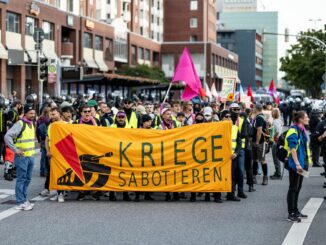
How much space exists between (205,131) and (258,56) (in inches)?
6516

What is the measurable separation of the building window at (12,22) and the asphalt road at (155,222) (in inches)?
1498

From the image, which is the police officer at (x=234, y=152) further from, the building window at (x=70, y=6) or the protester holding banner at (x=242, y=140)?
the building window at (x=70, y=6)

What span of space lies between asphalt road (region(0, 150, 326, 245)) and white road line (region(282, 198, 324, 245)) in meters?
0.08

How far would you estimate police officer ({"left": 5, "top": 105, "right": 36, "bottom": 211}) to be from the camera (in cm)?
1177

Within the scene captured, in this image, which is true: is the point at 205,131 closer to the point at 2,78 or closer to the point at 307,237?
the point at 307,237

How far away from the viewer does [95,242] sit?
29.6ft

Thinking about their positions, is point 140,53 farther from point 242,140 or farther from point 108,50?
point 242,140

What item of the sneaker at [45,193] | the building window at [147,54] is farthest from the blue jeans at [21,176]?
the building window at [147,54]

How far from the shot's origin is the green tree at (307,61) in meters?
75.4

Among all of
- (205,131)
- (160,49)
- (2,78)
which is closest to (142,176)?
(205,131)

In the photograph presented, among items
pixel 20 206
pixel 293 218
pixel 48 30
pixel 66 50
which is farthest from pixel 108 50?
pixel 293 218

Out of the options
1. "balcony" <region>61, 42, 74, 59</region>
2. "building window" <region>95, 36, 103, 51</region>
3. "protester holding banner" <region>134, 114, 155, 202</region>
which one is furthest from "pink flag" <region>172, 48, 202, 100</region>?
"building window" <region>95, 36, 103, 51</region>

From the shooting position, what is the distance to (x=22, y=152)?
11719 mm

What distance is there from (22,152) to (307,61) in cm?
6744
